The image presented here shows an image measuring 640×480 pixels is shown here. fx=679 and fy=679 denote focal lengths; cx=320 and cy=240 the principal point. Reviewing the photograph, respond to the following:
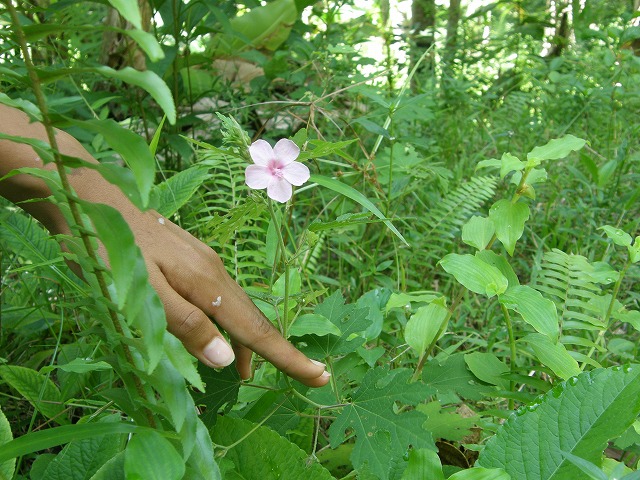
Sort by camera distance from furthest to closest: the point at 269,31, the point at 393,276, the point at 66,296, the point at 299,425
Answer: the point at 269,31, the point at 393,276, the point at 66,296, the point at 299,425

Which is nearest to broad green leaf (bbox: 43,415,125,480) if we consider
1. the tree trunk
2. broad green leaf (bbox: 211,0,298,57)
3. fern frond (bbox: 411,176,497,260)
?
fern frond (bbox: 411,176,497,260)

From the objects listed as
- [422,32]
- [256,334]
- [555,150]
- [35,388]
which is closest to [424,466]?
[256,334]

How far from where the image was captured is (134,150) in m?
0.67

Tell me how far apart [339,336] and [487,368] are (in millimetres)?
367

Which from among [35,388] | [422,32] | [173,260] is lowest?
[422,32]

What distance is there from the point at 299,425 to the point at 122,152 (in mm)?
926

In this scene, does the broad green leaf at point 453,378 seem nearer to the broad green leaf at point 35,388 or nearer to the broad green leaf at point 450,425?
the broad green leaf at point 450,425

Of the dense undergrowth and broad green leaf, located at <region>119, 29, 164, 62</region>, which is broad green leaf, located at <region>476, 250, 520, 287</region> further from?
broad green leaf, located at <region>119, 29, 164, 62</region>

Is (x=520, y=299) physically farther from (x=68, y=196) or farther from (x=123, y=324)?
(x=68, y=196)

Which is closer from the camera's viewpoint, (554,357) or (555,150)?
(554,357)

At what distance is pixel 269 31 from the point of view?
386 cm

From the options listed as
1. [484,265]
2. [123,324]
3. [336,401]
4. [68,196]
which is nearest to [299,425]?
[336,401]

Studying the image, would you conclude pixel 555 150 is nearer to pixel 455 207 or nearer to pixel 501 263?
pixel 501 263

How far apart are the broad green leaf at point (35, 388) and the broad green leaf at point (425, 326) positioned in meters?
0.79
